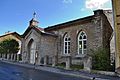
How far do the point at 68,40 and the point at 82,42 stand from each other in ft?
7.72

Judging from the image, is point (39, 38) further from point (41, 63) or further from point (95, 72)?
point (95, 72)

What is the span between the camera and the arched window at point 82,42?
20156 millimetres

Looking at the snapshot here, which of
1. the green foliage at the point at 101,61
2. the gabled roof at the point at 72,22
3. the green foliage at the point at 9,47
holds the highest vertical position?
the gabled roof at the point at 72,22

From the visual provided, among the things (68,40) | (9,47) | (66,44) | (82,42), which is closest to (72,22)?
(68,40)

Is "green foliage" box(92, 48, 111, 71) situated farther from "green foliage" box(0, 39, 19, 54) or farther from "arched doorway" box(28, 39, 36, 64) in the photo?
"green foliage" box(0, 39, 19, 54)

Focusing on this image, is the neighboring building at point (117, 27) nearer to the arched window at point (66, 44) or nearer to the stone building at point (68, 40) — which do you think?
the stone building at point (68, 40)

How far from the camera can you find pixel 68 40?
2209 cm

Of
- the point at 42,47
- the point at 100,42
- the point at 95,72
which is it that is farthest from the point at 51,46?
the point at 95,72

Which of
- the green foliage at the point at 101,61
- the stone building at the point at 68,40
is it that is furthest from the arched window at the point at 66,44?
the green foliage at the point at 101,61

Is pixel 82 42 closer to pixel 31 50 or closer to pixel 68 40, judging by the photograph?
pixel 68 40

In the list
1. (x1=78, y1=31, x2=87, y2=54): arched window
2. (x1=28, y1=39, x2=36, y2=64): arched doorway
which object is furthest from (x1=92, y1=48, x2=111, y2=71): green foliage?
(x1=28, y1=39, x2=36, y2=64): arched doorway

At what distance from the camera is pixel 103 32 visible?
18.5 m

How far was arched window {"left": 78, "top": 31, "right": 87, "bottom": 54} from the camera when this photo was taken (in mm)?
20156

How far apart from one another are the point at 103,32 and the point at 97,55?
3693 mm
